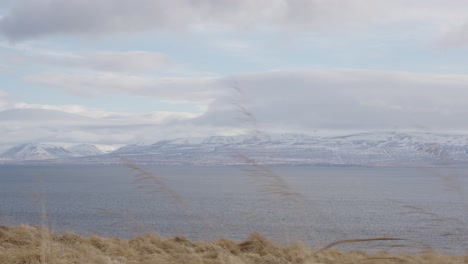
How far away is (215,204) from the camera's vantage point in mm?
72438

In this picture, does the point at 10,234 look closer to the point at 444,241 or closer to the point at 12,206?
the point at 444,241

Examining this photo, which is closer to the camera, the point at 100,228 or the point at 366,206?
the point at 100,228

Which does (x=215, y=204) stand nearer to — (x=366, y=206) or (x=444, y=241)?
(x=366, y=206)

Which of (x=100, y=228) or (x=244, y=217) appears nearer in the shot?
(x=100, y=228)

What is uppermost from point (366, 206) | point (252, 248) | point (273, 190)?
point (273, 190)

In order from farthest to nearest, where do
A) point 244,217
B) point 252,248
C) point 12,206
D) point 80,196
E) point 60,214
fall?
point 80,196, point 12,206, point 60,214, point 244,217, point 252,248

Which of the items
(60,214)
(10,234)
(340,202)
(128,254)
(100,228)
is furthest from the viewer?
(340,202)

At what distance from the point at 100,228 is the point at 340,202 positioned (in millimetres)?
39225

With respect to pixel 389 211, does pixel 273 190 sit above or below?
above

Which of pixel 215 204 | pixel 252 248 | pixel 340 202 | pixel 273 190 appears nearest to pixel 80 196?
pixel 215 204

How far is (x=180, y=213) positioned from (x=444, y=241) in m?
33.2

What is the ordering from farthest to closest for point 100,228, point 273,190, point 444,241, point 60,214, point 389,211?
1. point 389,211
2. point 60,214
3. point 100,228
4. point 444,241
5. point 273,190

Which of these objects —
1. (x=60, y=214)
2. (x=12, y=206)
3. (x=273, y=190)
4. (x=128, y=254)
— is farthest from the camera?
(x=12, y=206)

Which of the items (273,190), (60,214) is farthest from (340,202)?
(273,190)
